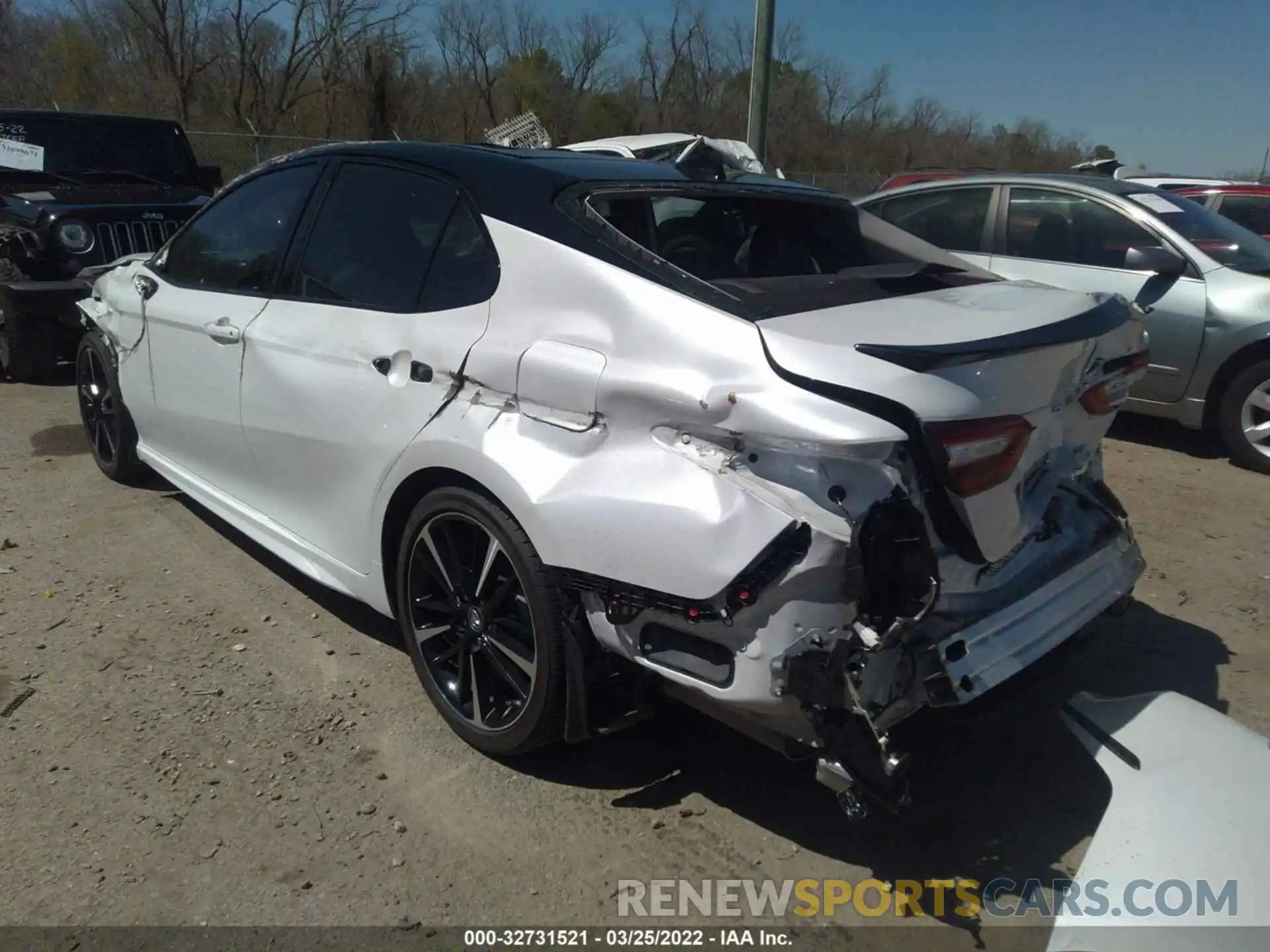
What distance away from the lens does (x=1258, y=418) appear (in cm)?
588

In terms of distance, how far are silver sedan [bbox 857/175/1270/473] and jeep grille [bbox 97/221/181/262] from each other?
613 cm

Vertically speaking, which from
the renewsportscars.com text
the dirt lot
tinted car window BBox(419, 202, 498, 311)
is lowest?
the renewsportscars.com text

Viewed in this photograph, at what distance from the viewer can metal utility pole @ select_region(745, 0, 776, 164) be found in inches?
353

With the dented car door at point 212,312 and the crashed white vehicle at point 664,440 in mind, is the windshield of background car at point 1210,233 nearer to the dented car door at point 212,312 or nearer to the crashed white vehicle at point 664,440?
the crashed white vehicle at point 664,440

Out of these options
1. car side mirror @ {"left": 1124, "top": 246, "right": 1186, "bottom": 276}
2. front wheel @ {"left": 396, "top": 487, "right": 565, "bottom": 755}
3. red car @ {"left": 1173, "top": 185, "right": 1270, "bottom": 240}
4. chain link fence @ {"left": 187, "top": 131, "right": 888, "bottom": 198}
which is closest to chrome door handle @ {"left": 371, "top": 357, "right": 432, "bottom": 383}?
front wheel @ {"left": 396, "top": 487, "right": 565, "bottom": 755}

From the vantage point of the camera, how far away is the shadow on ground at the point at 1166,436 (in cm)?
633

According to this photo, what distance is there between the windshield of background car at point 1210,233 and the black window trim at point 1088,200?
0.36 feet

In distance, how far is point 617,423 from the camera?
91.9 inches

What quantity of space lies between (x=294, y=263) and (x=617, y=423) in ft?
5.64

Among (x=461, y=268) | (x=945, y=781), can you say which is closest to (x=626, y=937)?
(x=945, y=781)

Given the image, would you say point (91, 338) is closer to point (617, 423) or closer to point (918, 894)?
point (617, 423)

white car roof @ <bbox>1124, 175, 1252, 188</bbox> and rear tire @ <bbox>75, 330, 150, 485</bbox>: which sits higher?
white car roof @ <bbox>1124, 175, 1252, 188</bbox>

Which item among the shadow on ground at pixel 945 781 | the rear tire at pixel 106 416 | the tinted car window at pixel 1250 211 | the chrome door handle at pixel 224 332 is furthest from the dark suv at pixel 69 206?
the tinted car window at pixel 1250 211

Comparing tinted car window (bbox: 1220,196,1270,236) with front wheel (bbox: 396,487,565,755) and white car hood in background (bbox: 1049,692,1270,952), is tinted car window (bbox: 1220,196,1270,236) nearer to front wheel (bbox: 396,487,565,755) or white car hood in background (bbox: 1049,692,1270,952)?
white car hood in background (bbox: 1049,692,1270,952)
